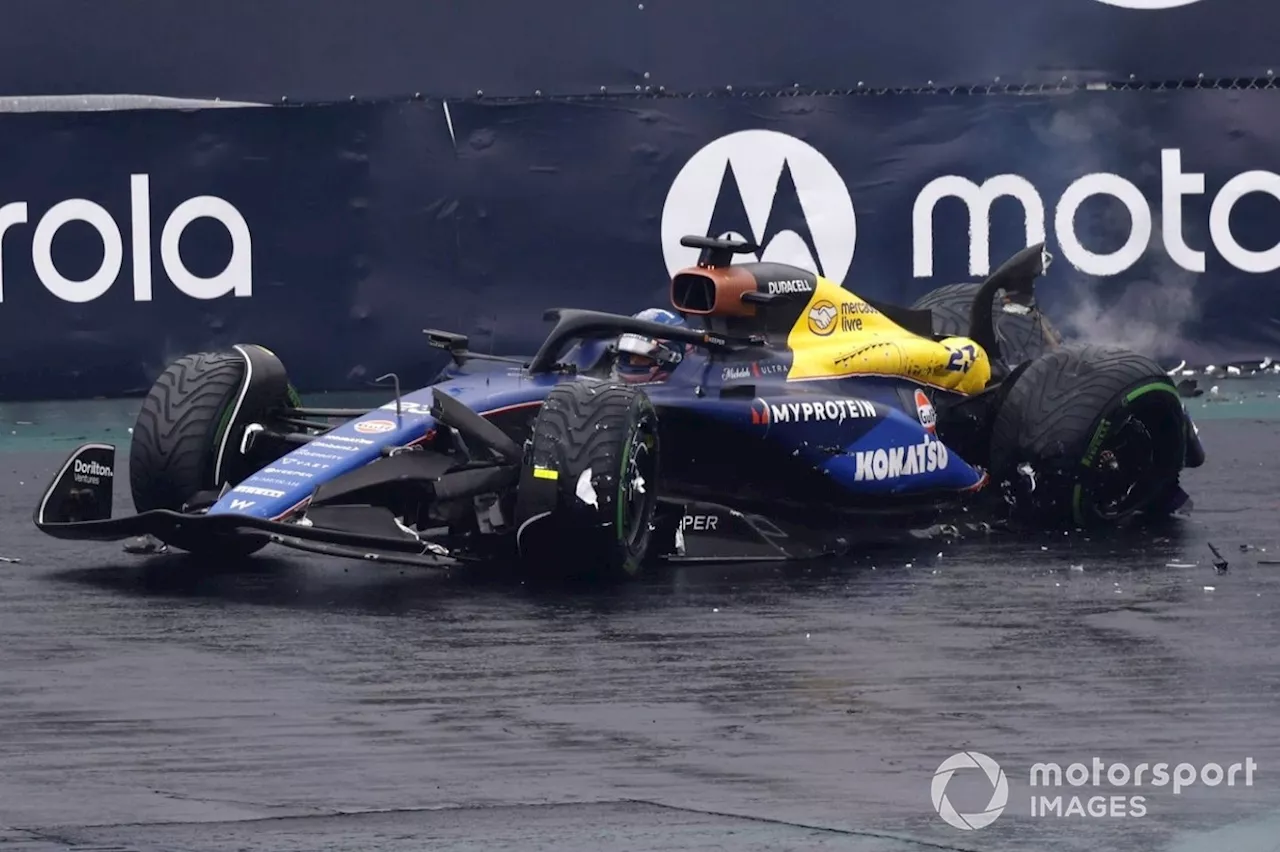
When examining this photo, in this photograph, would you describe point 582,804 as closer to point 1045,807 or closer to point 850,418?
point 1045,807

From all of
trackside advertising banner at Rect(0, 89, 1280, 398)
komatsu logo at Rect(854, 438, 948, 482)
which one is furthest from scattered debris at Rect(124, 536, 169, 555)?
trackside advertising banner at Rect(0, 89, 1280, 398)

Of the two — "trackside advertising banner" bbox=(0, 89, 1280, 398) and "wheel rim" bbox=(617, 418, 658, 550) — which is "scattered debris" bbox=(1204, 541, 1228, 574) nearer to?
"wheel rim" bbox=(617, 418, 658, 550)

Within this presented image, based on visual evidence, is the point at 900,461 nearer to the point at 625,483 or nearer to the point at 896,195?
the point at 625,483

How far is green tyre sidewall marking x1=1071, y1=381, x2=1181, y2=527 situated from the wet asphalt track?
0.91 ft

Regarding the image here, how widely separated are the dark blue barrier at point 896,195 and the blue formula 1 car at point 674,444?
4.00 metres

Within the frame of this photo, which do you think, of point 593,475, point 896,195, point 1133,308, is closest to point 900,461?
point 593,475

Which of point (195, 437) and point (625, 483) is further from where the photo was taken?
point (195, 437)

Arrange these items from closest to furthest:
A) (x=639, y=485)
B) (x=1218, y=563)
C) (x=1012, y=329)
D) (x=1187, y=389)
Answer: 1. (x=639, y=485)
2. (x=1218, y=563)
3. (x=1012, y=329)
4. (x=1187, y=389)

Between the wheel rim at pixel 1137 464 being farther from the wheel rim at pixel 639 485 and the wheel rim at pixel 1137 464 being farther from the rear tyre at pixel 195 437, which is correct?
the rear tyre at pixel 195 437

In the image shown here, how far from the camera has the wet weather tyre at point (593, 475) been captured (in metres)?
10.1

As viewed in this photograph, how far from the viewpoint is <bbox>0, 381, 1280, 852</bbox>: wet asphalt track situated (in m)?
6.79

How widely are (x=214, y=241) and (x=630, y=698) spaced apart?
8740 millimetres

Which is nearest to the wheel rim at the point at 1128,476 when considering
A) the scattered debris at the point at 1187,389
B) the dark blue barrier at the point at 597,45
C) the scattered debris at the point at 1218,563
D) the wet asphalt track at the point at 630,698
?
the wet asphalt track at the point at 630,698

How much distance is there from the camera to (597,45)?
16.4 meters
